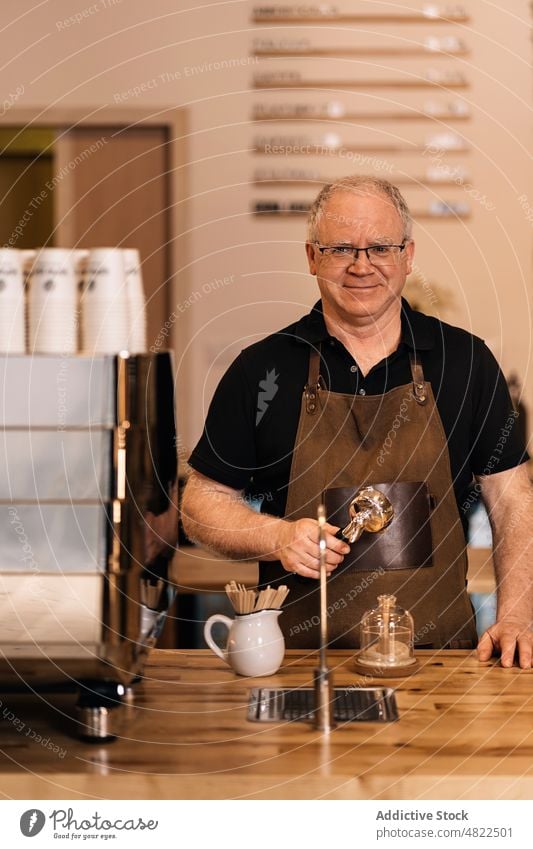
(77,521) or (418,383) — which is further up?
(418,383)

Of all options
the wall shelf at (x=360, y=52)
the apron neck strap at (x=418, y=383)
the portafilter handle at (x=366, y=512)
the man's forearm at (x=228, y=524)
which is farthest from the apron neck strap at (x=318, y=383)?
the wall shelf at (x=360, y=52)

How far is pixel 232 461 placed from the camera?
2.03 m

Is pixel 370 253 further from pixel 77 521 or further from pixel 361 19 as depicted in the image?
pixel 361 19

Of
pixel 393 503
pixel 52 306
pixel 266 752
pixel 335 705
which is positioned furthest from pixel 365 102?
pixel 266 752

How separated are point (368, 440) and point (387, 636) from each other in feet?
1.64

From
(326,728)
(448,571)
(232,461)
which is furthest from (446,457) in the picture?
(326,728)

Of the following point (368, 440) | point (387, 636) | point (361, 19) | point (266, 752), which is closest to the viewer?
point (266, 752)

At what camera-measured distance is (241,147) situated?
3662 mm

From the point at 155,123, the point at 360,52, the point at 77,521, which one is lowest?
the point at 77,521

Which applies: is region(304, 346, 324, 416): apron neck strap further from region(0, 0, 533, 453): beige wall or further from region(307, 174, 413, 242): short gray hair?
region(0, 0, 533, 453): beige wall

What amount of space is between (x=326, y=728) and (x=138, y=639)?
281 mm

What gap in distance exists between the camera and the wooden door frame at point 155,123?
12.1 ft

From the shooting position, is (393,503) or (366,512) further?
(393,503)

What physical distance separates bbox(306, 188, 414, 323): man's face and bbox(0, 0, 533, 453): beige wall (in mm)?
1639
